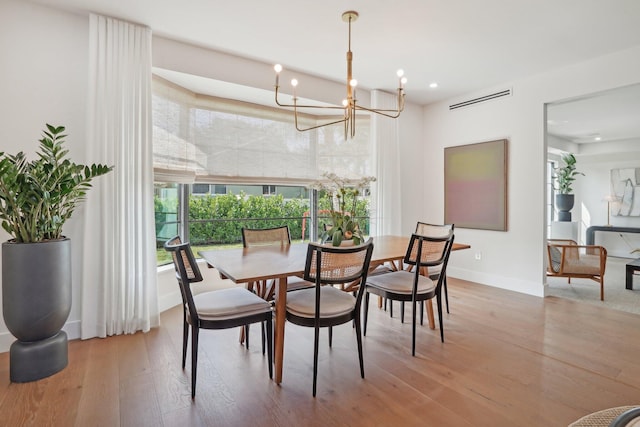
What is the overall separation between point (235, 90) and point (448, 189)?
11.2 feet

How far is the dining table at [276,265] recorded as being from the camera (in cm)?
200

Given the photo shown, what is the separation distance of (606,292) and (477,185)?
211 centimetres

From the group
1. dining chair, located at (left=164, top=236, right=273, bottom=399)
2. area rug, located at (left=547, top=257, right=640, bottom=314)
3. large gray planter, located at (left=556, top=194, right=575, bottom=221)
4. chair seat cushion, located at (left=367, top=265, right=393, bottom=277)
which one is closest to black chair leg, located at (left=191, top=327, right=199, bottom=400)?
dining chair, located at (left=164, top=236, right=273, bottom=399)

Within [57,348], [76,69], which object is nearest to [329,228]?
[57,348]

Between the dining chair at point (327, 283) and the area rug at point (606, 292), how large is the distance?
331cm

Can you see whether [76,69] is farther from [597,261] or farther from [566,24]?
[597,261]

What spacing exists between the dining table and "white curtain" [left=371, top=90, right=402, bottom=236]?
6.21 feet

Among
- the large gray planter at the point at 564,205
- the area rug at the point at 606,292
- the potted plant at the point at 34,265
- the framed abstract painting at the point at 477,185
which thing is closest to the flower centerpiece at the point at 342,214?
the potted plant at the point at 34,265

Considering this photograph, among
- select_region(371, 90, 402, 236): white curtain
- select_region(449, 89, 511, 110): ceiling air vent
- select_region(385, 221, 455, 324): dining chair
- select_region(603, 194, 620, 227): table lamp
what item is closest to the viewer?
select_region(385, 221, 455, 324): dining chair

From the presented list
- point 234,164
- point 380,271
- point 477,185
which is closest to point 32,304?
point 234,164

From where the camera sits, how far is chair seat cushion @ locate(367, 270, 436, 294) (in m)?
2.66

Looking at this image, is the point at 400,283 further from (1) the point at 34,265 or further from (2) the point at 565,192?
(2) the point at 565,192

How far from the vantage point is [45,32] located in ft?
8.82

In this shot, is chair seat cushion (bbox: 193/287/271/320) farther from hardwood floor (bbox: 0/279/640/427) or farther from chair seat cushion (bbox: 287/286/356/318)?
hardwood floor (bbox: 0/279/640/427)
